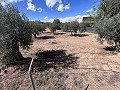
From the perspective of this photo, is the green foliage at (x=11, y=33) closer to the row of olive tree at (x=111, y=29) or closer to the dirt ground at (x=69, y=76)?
the dirt ground at (x=69, y=76)

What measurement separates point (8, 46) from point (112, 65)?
22.5 feet

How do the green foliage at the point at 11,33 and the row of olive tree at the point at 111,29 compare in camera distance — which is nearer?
the green foliage at the point at 11,33

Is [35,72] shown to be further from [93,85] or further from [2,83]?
[93,85]

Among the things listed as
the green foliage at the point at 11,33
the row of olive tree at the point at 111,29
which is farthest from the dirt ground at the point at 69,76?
the row of olive tree at the point at 111,29

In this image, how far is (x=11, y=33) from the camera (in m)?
11.5

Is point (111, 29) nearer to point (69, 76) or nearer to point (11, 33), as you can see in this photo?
point (69, 76)

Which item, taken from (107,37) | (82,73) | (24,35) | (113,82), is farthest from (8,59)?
(107,37)

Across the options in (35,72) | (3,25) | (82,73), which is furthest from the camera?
(3,25)

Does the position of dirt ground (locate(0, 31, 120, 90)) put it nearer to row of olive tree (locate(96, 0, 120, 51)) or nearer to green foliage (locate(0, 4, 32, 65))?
green foliage (locate(0, 4, 32, 65))

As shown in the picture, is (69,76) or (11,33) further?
(11,33)

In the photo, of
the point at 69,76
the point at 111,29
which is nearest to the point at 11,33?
the point at 69,76

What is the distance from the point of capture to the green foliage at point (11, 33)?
11227 mm

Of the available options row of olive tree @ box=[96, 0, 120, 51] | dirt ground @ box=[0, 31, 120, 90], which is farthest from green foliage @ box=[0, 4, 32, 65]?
row of olive tree @ box=[96, 0, 120, 51]

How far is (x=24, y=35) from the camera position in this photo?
12.3 meters
